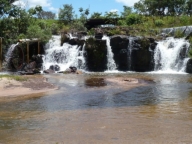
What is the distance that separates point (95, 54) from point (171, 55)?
7.14 metres

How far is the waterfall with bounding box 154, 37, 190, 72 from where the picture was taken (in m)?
28.9

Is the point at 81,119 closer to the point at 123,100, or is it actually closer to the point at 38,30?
the point at 123,100

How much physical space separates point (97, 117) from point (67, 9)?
35.9 m

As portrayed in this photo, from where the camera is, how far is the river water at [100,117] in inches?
323

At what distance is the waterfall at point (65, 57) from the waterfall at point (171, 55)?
23.6ft

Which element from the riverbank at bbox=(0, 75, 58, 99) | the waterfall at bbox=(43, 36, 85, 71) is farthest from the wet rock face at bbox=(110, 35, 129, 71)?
the riverbank at bbox=(0, 75, 58, 99)

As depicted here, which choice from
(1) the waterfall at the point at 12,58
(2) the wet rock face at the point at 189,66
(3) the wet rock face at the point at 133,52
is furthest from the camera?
(1) the waterfall at the point at 12,58

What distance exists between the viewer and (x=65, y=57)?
30.5m

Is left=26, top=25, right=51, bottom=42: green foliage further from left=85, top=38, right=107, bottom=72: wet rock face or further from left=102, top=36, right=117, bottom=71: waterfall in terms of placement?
left=102, top=36, right=117, bottom=71: waterfall

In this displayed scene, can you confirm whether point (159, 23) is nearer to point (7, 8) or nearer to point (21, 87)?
point (7, 8)

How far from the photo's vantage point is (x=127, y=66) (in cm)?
3047

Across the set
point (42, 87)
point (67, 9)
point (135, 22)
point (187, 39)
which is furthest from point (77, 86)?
point (67, 9)

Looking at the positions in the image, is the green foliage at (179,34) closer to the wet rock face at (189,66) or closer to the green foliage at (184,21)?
the wet rock face at (189,66)

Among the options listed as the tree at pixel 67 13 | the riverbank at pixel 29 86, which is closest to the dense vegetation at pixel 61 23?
the tree at pixel 67 13
